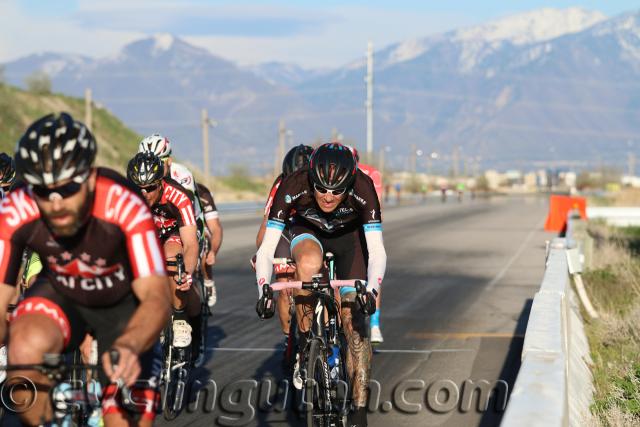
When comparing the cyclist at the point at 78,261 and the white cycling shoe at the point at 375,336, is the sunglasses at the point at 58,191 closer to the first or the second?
the cyclist at the point at 78,261

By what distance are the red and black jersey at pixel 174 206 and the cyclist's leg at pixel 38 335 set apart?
11.6 feet

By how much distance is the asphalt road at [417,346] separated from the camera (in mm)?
8328

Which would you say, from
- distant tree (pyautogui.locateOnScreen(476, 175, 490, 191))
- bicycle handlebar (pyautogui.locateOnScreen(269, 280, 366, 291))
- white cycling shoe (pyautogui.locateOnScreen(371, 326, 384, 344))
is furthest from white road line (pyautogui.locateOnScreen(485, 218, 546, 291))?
distant tree (pyautogui.locateOnScreen(476, 175, 490, 191))

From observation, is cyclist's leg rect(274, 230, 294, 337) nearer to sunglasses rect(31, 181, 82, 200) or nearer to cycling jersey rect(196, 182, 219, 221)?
cycling jersey rect(196, 182, 219, 221)

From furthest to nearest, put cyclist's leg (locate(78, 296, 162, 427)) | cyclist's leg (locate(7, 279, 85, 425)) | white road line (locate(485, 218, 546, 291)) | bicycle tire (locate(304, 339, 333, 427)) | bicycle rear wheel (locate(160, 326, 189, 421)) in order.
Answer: white road line (locate(485, 218, 546, 291)) < bicycle rear wheel (locate(160, 326, 189, 421)) < bicycle tire (locate(304, 339, 333, 427)) < cyclist's leg (locate(78, 296, 162, 427)) < cyclist's leg (locate(7, 279, 85, 425))

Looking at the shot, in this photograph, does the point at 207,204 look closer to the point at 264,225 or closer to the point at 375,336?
the point at 264,225

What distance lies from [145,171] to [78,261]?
3579 millimetres

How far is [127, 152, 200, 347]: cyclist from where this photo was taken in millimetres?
8508

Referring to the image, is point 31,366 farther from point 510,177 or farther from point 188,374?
point 510,177

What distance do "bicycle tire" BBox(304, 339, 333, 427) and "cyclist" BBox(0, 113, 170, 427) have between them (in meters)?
1.88

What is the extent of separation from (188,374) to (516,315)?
6.49m

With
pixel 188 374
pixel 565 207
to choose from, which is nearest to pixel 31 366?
pixel 188 374

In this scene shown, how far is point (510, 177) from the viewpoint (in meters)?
187

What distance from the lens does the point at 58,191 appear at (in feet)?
15.0
